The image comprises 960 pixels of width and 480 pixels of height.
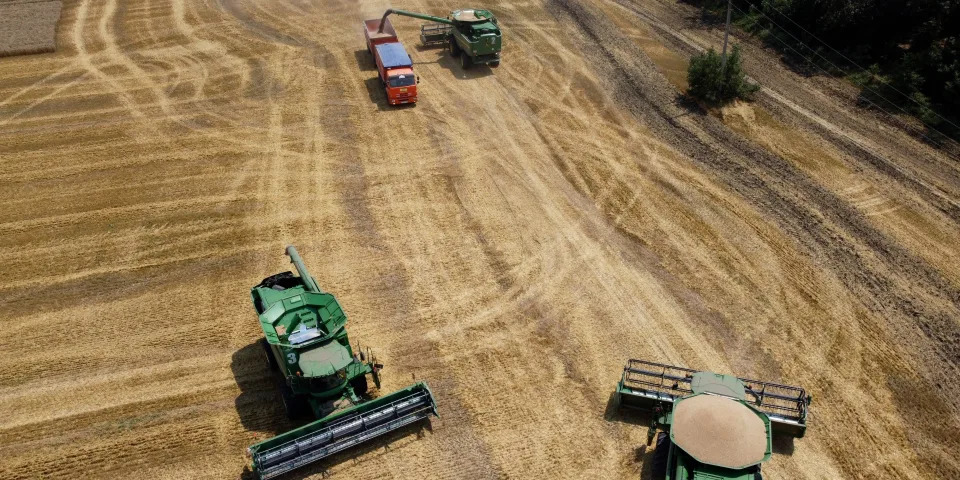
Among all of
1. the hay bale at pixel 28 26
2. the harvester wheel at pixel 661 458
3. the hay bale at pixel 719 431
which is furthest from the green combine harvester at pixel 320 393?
the hay bale at pixel 28 26

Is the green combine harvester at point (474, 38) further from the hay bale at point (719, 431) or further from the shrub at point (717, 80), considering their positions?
the hay bale at point (719, 431)

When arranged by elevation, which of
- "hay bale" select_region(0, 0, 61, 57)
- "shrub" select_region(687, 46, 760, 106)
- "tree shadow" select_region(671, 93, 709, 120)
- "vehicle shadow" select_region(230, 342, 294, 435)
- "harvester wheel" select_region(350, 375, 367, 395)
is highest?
"shrub" select_region(687, 46, 760, 106)

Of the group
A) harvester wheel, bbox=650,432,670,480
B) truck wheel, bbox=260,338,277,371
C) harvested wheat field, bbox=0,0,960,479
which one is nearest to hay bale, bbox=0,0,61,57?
harvested wheat field, bbox=0,0,960,479

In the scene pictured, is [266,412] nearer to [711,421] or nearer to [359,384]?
[359,384]

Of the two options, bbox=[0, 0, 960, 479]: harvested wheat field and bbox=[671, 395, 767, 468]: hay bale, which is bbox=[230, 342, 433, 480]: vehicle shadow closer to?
bbox=[0, 0, 960, 479]: harvested wheat field

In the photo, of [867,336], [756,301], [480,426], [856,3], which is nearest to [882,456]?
[867,336]

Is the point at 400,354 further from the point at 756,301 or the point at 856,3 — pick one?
the point at 856,3
